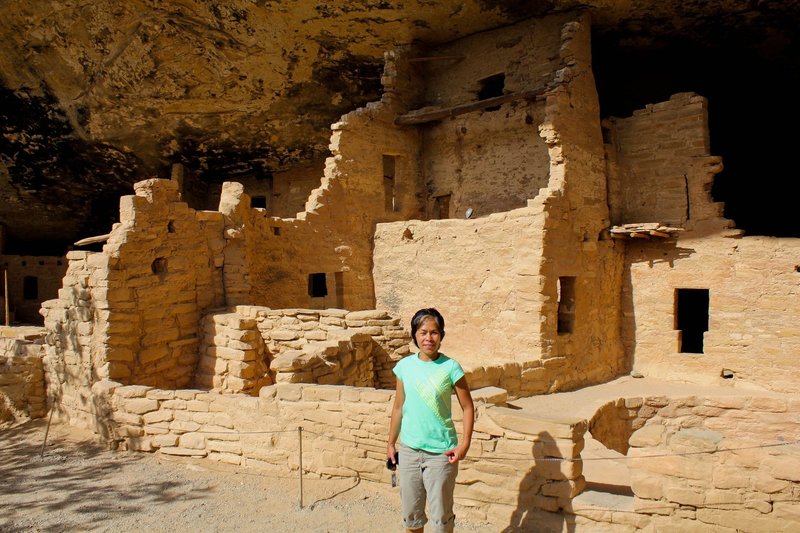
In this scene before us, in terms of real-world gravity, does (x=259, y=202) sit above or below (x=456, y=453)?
above

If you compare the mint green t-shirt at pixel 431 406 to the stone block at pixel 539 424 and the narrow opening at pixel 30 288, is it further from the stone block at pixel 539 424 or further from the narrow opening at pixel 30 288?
the narrow opening at pixel 30 288

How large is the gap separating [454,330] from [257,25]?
705cm

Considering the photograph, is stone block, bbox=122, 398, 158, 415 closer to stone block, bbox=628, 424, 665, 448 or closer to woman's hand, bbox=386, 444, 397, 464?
woman's hand, bbox=386, 444, 397, 464

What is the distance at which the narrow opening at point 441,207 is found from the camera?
12766mm

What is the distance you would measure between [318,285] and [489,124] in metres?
4.75

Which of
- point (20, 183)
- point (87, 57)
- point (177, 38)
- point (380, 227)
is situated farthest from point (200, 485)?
point (20, 183)

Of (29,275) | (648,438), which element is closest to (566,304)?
(648,438)

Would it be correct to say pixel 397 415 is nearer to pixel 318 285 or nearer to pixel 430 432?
pixel 430 432

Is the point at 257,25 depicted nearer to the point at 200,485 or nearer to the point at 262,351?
the point at 262,351

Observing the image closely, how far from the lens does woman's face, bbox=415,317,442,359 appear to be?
3734mm

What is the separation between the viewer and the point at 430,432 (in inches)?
146

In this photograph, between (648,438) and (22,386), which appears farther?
(22,386)

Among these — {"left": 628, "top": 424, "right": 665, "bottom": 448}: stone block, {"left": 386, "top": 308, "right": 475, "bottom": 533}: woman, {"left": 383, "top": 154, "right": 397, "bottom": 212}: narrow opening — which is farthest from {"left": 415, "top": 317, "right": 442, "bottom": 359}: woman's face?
{"left": 383, "top": 154, "right": 397, "bottom": 212}: narrow opening

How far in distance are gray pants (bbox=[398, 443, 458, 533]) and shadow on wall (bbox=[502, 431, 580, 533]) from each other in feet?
2.83
